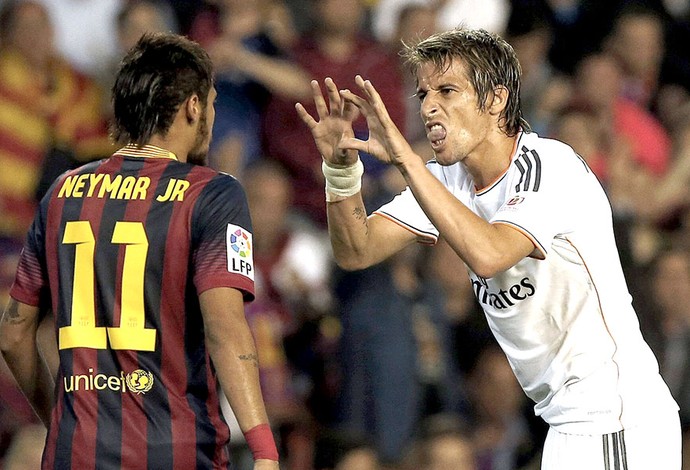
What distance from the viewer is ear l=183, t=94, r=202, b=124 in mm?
4387

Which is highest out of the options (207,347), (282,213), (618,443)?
(282,213)

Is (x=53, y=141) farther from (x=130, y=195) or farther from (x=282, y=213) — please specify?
(x=130, y=195)

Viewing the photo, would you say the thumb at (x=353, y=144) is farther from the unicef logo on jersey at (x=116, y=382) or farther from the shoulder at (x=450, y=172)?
the unicef logo on jersey at (x=116, y=382)

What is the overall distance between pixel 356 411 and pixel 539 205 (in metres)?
3.61

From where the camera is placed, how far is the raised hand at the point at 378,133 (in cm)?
409

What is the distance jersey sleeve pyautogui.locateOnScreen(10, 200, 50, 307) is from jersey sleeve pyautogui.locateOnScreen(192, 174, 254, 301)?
1.79 feet

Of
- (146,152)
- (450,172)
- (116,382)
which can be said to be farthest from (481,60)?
(116,382)

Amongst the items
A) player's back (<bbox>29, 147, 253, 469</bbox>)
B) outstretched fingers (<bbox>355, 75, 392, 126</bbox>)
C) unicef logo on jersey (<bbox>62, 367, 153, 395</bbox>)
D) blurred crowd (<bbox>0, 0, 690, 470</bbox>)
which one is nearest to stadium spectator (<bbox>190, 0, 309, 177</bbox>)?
blurred crowd (<bbox>0, 0, 690, 470</bbox>)

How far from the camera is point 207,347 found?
4211mm

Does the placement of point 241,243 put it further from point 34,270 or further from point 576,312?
point 576,312

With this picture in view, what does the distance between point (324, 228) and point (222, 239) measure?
14.4 feet

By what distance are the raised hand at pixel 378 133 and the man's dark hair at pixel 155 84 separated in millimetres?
507

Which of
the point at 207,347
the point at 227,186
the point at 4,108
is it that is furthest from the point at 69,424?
the point at 4,108

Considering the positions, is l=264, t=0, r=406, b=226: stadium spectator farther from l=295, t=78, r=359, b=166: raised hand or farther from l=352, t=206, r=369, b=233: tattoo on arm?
l=295, t=78, r=359, b=166: raised hand
